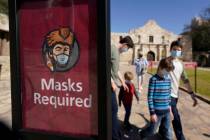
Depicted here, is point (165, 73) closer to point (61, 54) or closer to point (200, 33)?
point (61, 54)

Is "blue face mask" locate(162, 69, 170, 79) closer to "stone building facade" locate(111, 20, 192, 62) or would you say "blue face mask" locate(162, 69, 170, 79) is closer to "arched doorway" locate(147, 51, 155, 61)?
"stone building facade" locate(111, 20, 192, 62)

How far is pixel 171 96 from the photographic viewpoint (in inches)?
205

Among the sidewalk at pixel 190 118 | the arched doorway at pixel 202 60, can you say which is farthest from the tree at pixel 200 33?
the sidewalk at pixel 190 118

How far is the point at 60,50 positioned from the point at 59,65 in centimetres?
11

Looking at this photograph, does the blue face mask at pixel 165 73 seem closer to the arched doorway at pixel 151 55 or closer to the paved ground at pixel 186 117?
the paved ground at pixel 186 117

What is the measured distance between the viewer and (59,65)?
270 centimetres

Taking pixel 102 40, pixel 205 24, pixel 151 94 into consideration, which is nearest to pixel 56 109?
pixel 102 40

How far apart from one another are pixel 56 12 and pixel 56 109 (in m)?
0.74

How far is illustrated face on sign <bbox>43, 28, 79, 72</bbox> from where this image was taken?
265 cm

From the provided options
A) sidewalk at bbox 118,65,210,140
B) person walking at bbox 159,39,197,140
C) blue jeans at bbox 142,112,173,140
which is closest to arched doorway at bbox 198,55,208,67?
sidewalk at bbox 118,65,210,140

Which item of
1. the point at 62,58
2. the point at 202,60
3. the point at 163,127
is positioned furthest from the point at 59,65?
the point at 202,60

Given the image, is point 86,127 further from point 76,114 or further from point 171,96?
point 171,96

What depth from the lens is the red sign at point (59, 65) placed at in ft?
8.60

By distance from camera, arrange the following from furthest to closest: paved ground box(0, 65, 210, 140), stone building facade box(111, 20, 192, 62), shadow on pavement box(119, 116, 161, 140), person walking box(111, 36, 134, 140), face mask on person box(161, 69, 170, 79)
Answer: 1. stone building facade box(111, 20, 192, 62)
2. paved ground box(0, 65, 210, 140)
3. shadow on pavement box(119, 116, 161, 140)
4. face mask on person box(161, 69, 170, 79)
5. person walking box(111, 36, 134, 140)
